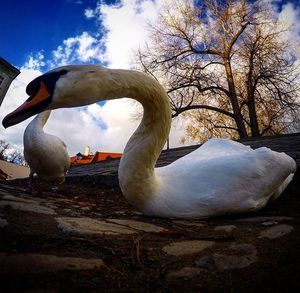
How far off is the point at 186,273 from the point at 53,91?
1.37 meters

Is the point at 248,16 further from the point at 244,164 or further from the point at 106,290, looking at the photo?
the point at 106,290

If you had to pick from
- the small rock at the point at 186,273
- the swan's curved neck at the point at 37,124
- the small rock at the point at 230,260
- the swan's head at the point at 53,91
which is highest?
the swan's curved neck at the point at 37,124

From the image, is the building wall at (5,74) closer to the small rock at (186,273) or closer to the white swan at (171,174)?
the white swan at (171,174)

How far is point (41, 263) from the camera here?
1171 mm

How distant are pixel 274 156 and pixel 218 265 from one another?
1.66m

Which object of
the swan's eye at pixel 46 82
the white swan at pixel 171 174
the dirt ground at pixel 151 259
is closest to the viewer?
the dirt ground at pixel 151 259

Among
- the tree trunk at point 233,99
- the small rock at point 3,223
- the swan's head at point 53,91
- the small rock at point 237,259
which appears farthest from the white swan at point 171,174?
the tree trunk at point 233,99

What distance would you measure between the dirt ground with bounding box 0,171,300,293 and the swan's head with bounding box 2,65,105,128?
624 millimetres

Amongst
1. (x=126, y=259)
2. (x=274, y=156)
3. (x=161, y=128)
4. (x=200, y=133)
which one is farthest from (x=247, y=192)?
(x=200, y=133)

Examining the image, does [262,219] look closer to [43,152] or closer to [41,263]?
[41,263]

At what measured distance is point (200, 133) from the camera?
2197 centimetres

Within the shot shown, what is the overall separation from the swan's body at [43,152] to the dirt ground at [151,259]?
295cm

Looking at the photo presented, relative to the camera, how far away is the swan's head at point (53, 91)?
1.93m

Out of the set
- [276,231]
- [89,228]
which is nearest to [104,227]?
[89,228]
